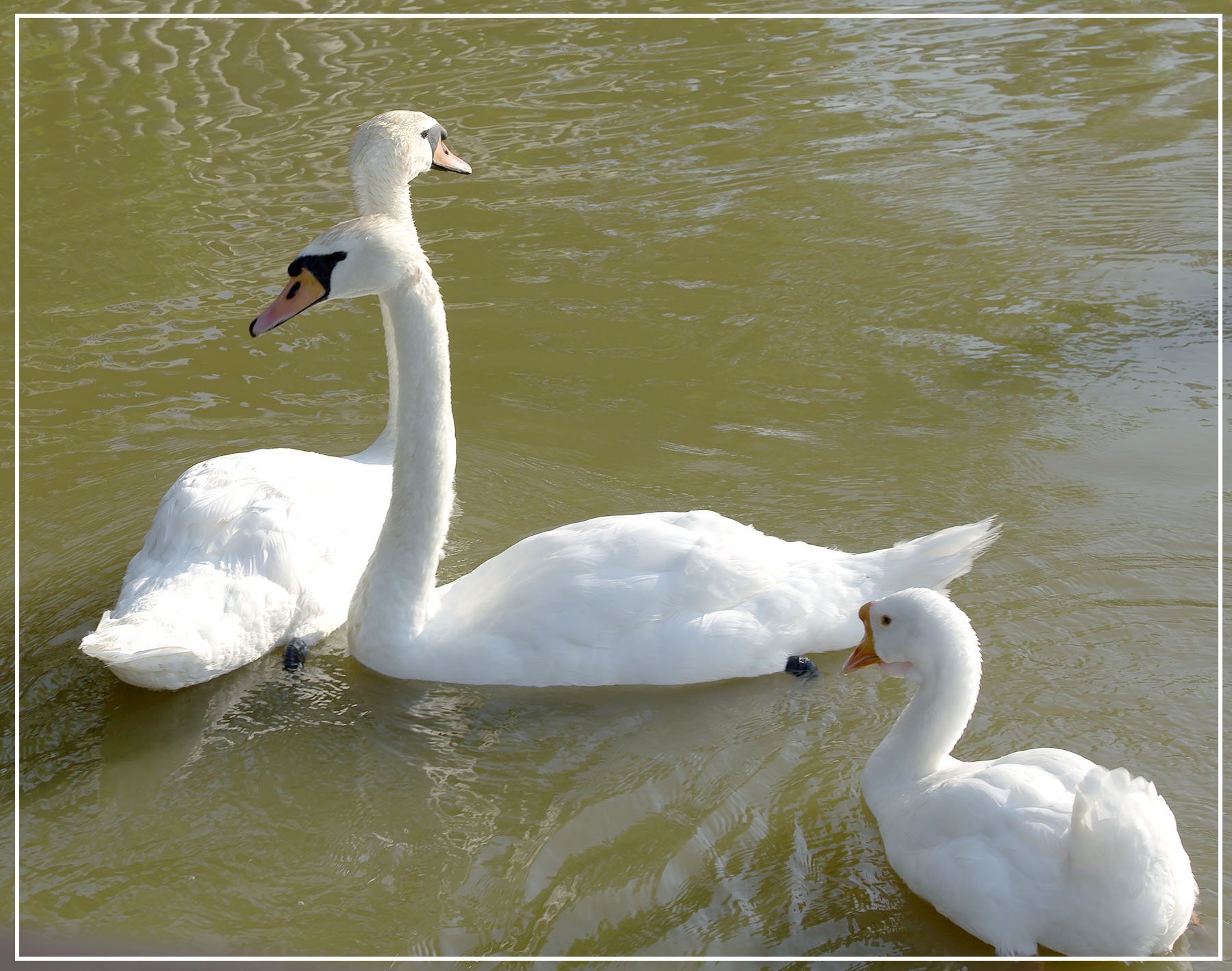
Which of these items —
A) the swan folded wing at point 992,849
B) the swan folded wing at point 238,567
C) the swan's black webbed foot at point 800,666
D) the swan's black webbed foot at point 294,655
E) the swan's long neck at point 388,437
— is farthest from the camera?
the swan's long neck at point 388,437

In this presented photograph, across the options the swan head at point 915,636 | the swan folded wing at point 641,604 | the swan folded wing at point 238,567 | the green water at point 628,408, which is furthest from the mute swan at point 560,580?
the swan head at point 915,636

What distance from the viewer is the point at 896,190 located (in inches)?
361

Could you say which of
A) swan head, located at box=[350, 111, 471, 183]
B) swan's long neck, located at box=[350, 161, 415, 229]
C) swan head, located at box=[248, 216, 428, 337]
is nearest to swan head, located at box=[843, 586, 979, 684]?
swan head, located at box=[248, 216, 428, 337]

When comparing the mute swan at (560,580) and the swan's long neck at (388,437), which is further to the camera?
the swan's long neck at (388,437)

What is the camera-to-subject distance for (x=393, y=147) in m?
6.46

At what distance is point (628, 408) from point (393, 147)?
178 cm

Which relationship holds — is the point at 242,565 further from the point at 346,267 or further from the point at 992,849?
the point at 992,849

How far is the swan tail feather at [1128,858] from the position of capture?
334 cm

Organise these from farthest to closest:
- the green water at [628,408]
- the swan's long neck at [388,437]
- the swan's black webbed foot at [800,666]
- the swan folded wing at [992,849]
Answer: the swan's long neck at [388,437] → the swan's black webbed foot at [800,666] → the green water at [628,408] → the swan folded wing at [992,849]

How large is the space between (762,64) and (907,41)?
1.36m

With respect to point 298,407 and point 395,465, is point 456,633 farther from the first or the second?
point 298,407

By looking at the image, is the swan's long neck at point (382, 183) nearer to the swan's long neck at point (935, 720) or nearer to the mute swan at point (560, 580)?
the mute swan at point (560, 580)

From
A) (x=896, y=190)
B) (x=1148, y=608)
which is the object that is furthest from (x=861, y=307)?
Result: (x=1148, y=608)

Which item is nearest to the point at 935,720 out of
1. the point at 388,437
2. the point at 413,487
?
the point at 413,487
